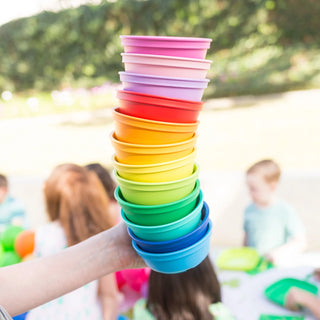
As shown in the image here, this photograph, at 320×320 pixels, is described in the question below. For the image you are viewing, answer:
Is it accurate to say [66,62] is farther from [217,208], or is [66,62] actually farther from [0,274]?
[0,274]

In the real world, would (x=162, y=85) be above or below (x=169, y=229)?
above

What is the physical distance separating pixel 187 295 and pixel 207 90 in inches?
339

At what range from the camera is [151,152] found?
0.81m

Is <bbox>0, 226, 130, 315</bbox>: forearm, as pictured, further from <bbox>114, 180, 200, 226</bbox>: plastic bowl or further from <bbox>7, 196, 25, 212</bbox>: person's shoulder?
<bbox>7, 196, 25, 212</bbox>: person's shoulder

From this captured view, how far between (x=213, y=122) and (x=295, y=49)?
4.77 m

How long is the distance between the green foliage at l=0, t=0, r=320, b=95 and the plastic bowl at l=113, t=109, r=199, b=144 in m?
11.4

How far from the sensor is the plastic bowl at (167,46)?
0.80 metres

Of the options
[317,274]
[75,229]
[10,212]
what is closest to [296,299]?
[317,274]

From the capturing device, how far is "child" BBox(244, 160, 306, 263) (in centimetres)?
274

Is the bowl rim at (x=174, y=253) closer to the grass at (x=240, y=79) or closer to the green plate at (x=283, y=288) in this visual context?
the green plate at (x=283, y=288)

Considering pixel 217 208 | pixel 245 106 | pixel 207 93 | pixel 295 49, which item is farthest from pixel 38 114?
pixel 217 208

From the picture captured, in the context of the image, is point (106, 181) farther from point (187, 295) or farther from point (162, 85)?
point (162, 85)

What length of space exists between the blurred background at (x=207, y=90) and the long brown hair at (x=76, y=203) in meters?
1.69

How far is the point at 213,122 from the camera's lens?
25.9ft
